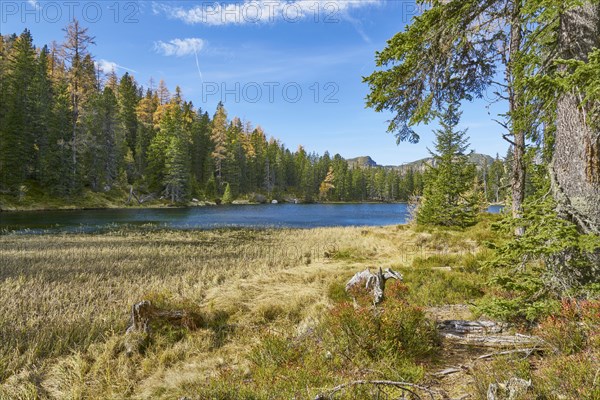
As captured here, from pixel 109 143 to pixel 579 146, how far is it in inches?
2420

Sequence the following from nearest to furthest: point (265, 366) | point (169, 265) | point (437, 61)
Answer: point (265, 366) → point (437, 61) → point (169, 265)

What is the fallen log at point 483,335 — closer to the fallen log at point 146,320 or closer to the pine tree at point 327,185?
the fallen log at point 146,320

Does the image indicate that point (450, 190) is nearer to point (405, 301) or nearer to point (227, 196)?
point (405, 301)

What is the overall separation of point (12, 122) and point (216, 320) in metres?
48.0

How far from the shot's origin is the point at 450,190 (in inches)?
853

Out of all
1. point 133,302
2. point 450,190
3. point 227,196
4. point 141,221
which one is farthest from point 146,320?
point 227,196

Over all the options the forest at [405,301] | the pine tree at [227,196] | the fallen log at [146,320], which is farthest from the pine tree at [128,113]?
the fallen log at [146,320]

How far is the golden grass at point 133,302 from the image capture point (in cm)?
465

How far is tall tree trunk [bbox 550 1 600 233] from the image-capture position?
408 centimetres

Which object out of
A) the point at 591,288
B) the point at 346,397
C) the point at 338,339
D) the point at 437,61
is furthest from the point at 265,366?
the point at 437,61

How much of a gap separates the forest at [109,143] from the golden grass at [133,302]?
14792mm

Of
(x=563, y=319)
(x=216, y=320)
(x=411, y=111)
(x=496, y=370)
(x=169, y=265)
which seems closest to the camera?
(x=496, y=370)

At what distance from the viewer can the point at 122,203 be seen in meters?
50.1

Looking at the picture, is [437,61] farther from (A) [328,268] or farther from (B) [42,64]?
(B) [42,64]
